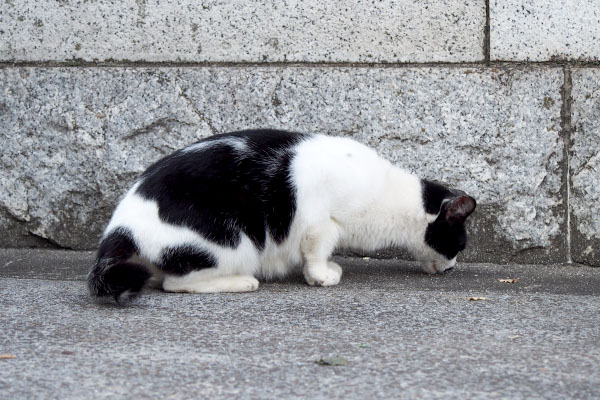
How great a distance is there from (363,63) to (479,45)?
62cm

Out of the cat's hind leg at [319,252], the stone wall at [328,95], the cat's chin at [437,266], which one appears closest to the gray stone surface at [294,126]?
the stone wall at [328,95]

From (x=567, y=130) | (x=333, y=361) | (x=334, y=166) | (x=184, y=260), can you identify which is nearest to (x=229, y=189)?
(x=184, y=260)

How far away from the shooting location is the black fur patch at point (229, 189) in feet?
11.0

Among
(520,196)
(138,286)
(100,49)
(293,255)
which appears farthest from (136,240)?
(520,196)

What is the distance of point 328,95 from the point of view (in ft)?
13.7

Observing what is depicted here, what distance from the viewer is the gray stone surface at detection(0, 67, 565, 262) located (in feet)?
13.5

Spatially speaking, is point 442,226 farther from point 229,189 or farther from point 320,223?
point 229,189

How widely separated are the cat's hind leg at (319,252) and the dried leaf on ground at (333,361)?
1247 millimetres

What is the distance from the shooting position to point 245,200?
11.3 ft

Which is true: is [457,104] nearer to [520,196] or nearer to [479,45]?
[479,45]

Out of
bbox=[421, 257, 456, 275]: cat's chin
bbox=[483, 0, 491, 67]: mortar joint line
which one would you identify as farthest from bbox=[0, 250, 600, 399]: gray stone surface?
bbox=[483, 0, 491, 67]: mortar joint line

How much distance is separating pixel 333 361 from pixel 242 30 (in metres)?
2.39

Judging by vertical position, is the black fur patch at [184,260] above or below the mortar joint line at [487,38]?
below

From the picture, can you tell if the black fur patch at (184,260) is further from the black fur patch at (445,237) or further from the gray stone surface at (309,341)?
the black fur patch at (445,237)
